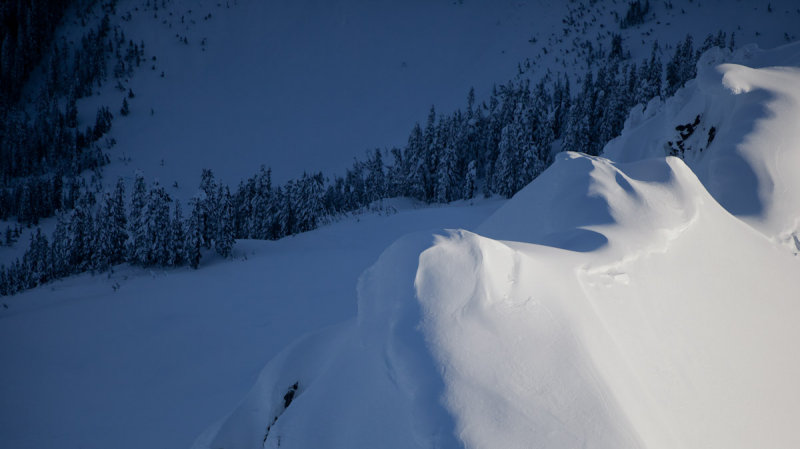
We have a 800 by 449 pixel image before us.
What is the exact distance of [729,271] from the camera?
15.3 ft

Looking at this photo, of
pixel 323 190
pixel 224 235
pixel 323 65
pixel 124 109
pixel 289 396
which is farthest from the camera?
pixel 323 65

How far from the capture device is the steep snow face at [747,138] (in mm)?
6738

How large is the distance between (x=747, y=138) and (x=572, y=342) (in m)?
7.24

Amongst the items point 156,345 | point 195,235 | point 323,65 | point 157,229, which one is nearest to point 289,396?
point 156,345

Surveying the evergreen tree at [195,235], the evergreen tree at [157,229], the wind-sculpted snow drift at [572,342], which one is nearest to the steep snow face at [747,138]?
the wind-sculpted snow drift at [572,342]

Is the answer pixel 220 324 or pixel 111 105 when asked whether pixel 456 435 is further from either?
pixel 111 105

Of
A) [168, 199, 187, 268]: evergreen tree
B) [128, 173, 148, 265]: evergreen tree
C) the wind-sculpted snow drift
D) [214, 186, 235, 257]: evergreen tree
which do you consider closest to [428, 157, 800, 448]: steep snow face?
the wind-sculpted snow drift

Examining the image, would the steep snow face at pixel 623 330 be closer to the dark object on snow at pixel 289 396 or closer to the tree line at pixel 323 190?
the dark object on snow at pixel 289 396

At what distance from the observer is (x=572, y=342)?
3057 mm

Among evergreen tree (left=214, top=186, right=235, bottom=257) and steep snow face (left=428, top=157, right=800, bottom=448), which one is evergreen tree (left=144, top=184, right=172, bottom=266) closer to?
evergreen tree (left=214, top=186, right=235, bottom=257)

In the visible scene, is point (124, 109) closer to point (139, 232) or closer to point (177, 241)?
point (139, 232)

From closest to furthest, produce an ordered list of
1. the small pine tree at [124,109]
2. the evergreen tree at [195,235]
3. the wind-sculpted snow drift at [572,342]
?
1. the wind-sculpted snow drift at [572,342]
2. the evergreen tree at [195,235]
3. the small pine tree at [124,109]

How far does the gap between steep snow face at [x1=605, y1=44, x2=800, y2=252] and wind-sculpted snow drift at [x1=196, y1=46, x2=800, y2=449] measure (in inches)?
51.5

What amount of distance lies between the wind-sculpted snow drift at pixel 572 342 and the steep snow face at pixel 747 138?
1307mm
